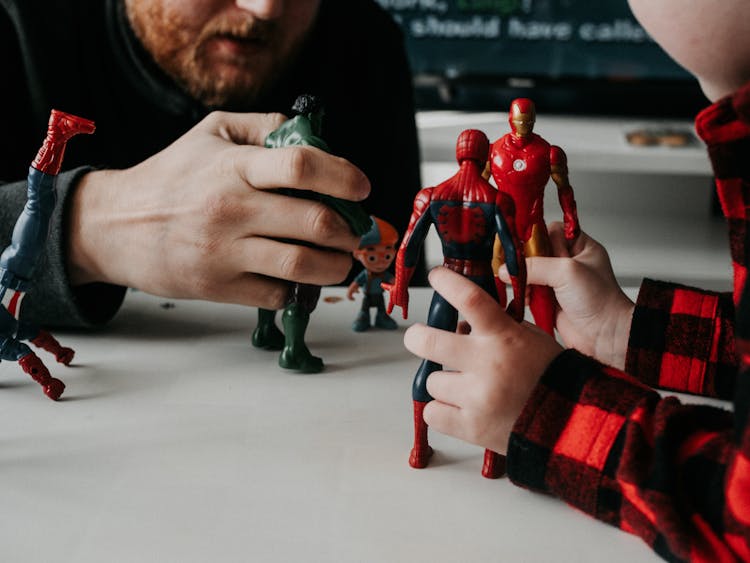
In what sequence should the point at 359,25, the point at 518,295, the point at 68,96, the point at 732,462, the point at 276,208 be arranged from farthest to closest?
the point at 359,25 < the point at 68,96 < the point at 276,208 < the point at 518,295 < the point at 732,462

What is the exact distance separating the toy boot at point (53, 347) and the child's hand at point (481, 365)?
0.36m

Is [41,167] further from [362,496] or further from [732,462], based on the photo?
[732,462]

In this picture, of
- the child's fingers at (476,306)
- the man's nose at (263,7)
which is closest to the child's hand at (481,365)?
the child's fingers at (476,306)

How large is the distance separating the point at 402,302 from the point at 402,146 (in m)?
0.96

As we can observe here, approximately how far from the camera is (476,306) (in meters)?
0.56

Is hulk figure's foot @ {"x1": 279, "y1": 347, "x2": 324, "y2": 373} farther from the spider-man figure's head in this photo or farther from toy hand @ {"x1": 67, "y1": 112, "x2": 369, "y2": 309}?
the spider-man figure's head

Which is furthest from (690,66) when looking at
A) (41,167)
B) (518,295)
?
(41,167)

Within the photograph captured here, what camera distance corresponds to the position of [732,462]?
1.48 feet

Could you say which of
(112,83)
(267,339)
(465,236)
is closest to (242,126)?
(267,339)

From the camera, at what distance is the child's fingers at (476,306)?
0.56 m

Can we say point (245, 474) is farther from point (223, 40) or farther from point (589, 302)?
point (223, 40)

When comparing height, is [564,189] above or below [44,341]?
above

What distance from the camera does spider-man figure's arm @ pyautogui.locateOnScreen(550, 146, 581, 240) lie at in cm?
73

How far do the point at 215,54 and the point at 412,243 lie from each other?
682 millimetres
